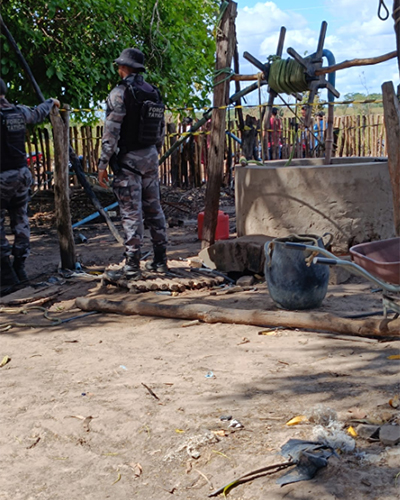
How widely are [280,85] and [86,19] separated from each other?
15.1ft

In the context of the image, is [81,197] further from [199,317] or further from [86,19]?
[199,317]

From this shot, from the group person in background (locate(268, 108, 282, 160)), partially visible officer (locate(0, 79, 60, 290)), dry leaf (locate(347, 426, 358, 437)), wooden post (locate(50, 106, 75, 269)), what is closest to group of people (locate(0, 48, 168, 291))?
partially visible officer (locate(0, 79, 60, 290))

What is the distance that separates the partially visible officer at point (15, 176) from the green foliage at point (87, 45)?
3.21 m

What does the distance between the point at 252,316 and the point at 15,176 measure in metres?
3.00

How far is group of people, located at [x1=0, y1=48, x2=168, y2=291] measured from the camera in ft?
20.2

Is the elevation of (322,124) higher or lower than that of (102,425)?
higher

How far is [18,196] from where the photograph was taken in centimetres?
675

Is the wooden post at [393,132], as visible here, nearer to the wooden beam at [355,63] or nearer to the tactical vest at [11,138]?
the wooden beam at [355,63]

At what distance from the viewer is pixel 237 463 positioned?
9.75ft

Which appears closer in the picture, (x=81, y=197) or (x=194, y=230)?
(x=194, y=230)

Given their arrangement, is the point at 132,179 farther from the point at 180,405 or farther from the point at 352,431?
the point at 352,431

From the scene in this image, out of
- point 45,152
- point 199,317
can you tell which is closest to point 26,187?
point 199,317

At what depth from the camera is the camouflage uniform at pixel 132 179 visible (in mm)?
6117

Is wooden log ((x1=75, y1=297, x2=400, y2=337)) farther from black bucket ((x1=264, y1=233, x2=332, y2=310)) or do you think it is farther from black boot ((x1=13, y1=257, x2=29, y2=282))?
black boot ((x1=13, y1=257, x2=29, y2=282))
